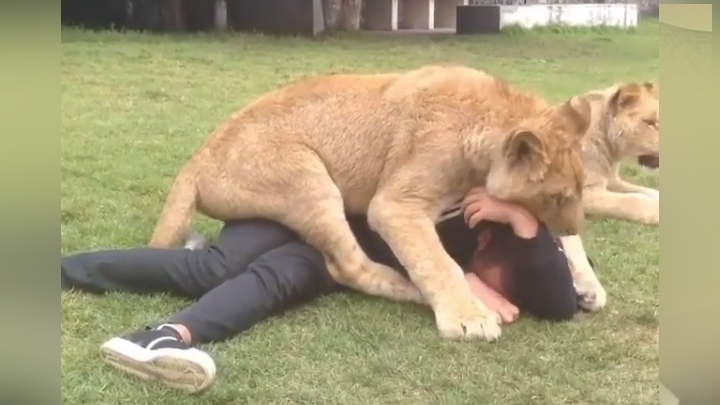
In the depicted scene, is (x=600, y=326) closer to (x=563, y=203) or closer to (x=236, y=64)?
(x=563, y=203)

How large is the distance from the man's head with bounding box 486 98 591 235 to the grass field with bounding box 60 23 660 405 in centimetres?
5

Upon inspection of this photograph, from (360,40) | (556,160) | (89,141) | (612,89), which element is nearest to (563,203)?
(556,160)

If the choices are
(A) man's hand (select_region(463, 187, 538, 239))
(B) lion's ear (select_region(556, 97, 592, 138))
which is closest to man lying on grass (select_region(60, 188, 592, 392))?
(A) man's hand (select_region(463, 187, 538, 239))

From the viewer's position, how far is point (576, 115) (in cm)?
112

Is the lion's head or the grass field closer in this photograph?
the grass field

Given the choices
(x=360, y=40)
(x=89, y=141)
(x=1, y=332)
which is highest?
(x=360, y=40)

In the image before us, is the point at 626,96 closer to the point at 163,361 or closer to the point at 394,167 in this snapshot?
the point at 394,167

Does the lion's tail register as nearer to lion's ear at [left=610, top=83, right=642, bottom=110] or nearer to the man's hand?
the man's hand

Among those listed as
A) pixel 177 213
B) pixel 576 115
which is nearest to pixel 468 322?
pixel 576 115

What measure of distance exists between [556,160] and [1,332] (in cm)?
59

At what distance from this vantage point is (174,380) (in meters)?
0.92

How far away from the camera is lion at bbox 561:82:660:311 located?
111cm

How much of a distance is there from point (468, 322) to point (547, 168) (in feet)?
0.60

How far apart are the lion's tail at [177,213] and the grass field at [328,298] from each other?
34mm
